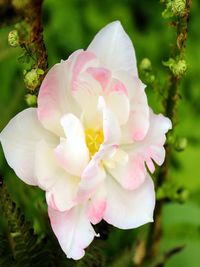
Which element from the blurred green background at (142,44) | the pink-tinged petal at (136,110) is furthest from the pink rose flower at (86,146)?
the blurred green background at (142,44)

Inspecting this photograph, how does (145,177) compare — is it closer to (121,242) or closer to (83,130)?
(83,130)

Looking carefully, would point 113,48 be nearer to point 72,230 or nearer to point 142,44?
point 72,230

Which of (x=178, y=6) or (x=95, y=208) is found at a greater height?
(x=178, y=6)

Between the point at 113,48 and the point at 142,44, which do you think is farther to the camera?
the point at 142,44

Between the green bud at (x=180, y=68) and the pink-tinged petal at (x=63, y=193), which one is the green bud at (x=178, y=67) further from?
the pink-tinged petal at (x=63, y=193)

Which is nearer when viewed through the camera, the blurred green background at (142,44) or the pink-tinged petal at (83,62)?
the pink-tinged petal at (83,62)

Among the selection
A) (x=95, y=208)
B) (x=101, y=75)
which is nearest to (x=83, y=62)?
(x=101, y=75)
